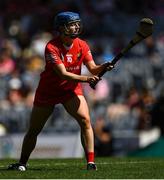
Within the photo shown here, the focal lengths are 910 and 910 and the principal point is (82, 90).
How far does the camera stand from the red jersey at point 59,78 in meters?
11.9

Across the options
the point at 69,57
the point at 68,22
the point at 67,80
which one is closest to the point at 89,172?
the point at 67,80

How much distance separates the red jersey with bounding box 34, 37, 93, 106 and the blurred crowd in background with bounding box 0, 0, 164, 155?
27.3ft

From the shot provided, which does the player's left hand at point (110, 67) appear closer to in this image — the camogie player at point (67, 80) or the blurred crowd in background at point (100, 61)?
the camogie player at point (67, 80)

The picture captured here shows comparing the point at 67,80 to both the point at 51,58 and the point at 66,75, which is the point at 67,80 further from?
the point at 51,58

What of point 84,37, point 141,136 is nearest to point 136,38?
point 141,136

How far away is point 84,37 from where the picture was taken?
2598 centimetres

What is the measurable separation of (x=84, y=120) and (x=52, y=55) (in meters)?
0.96

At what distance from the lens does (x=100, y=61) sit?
2364 cm

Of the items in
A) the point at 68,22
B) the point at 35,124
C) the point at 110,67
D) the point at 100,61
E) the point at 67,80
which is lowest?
the point at 100,61

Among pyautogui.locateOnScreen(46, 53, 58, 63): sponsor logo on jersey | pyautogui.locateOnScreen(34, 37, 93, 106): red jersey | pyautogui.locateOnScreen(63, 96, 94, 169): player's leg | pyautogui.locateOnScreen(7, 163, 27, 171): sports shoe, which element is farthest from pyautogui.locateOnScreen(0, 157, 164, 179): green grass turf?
pyautogui.locateOnScreen(46, 53, 58, 63): sponsor logo on jersey

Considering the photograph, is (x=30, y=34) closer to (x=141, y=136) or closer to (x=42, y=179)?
(x=141, y=136)

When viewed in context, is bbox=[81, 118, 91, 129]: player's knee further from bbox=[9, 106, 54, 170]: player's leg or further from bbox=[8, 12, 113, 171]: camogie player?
bbox=[9, 106, 54, 170]: player's leg

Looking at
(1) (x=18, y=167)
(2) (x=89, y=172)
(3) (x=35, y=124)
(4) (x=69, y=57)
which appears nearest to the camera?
(2) (x=89, y=172)

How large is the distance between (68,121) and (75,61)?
30.3 feet
